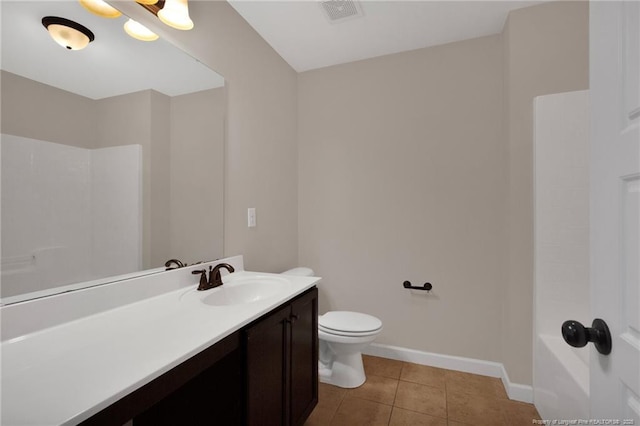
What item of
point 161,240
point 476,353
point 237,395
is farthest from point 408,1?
point 476,353

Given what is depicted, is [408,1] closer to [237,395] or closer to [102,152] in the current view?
[102,152]

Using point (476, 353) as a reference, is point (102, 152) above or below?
above

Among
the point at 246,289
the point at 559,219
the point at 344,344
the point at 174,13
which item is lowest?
the point at 344,344

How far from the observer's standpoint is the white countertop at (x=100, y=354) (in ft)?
1.77

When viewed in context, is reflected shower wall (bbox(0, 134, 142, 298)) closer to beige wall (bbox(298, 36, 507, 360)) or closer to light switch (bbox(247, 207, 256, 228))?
light switch (bbox(247, 207, 256, 228))

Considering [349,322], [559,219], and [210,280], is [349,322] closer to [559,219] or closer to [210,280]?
[210,280]

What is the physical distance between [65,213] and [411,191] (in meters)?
2.09

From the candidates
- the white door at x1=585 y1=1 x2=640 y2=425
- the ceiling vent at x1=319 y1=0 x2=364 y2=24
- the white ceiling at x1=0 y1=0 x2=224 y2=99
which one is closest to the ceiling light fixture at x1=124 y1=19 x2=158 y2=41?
the white ceiling at x1=0 y1=0 x2=224 y2=99

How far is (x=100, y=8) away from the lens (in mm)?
1079

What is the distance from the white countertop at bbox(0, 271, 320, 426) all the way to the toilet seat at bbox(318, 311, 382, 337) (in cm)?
85

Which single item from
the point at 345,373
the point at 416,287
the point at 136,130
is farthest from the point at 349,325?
the point at 136,130

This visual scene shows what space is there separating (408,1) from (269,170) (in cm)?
146

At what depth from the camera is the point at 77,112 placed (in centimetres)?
102

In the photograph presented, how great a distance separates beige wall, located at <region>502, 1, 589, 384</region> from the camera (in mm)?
1734
